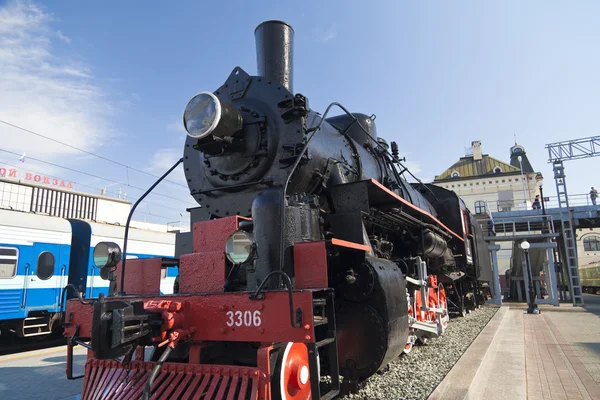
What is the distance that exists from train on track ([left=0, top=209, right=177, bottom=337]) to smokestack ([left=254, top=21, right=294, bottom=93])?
3944mm

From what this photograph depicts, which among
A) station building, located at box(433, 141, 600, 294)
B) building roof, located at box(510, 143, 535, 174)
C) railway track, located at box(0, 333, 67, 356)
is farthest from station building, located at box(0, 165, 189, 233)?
building roof, located at box(510, 143, 535, 174)

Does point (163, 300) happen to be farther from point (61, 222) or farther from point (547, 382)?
point (61, 222)

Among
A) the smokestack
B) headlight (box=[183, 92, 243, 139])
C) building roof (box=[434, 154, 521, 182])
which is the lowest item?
headlight (box=[183, 92, 243, 139])

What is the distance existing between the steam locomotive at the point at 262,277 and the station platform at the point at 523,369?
643 millimetres

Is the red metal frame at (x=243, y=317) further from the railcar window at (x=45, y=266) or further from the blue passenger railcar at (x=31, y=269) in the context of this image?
the railcar window at (x=45, y=266)

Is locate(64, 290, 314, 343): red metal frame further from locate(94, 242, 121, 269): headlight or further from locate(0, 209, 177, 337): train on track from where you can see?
locate(0, 209, 177, 337): train on track

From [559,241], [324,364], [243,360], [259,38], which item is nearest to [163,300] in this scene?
[243,360]

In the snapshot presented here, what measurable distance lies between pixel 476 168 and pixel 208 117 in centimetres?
3996

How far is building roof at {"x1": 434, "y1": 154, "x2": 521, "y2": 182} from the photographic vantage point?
37281mm

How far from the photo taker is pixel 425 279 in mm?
4863

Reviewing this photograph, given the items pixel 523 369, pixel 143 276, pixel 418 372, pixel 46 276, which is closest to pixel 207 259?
pixel 143 276

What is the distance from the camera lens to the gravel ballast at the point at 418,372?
361cm

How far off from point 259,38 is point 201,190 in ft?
6.05

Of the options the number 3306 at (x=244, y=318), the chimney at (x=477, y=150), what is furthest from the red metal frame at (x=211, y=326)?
the chimney at (x=477, y=150)
